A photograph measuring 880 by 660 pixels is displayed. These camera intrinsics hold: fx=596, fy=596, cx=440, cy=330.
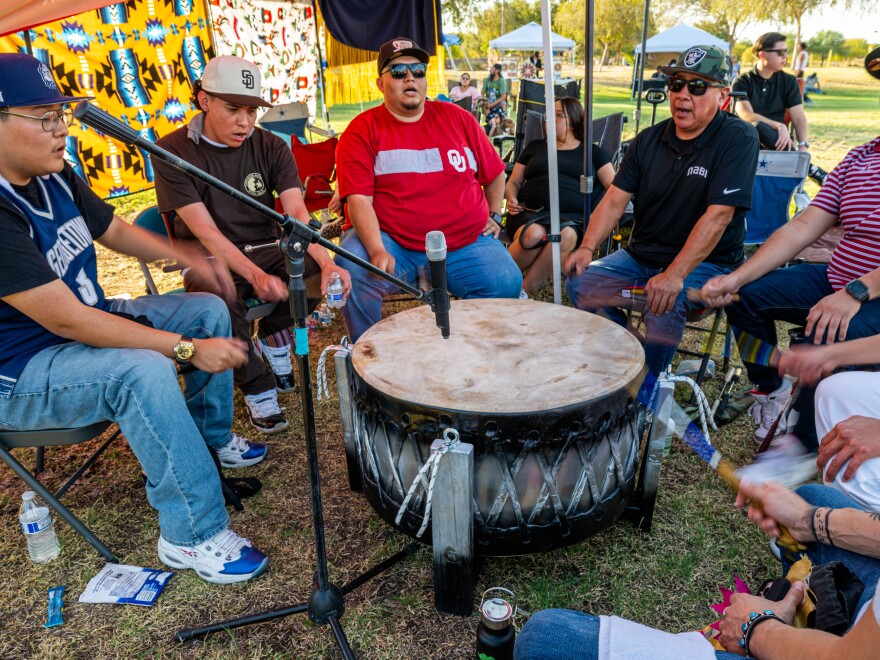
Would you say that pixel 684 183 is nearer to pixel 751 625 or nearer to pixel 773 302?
pixel 773 302

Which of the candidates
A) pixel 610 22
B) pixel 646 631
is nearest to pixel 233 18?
pixel 646 631

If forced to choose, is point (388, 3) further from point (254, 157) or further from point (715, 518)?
point (715, 518)

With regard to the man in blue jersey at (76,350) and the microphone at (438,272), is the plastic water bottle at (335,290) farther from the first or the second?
the microphone at (438,272)

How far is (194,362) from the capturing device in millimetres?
2061

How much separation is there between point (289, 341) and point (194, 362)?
149 centimetres

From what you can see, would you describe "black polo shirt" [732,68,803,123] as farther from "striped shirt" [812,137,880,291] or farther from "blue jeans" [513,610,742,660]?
"blue jeans" [513,610,742,660]

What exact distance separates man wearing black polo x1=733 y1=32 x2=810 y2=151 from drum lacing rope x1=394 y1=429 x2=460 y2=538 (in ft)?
18.9

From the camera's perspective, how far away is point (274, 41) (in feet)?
21.6

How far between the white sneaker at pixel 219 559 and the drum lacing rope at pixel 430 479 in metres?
0.62

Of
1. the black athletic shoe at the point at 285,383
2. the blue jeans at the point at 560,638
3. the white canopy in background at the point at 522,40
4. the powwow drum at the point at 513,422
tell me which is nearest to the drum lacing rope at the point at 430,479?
the powwow drum at the point at 513,422

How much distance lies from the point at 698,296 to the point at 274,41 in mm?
5680

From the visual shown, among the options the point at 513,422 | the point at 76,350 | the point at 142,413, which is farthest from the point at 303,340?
the point at 76,350

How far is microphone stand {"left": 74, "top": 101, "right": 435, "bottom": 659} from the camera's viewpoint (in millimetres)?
1093

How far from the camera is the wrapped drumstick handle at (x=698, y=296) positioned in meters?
2.82
